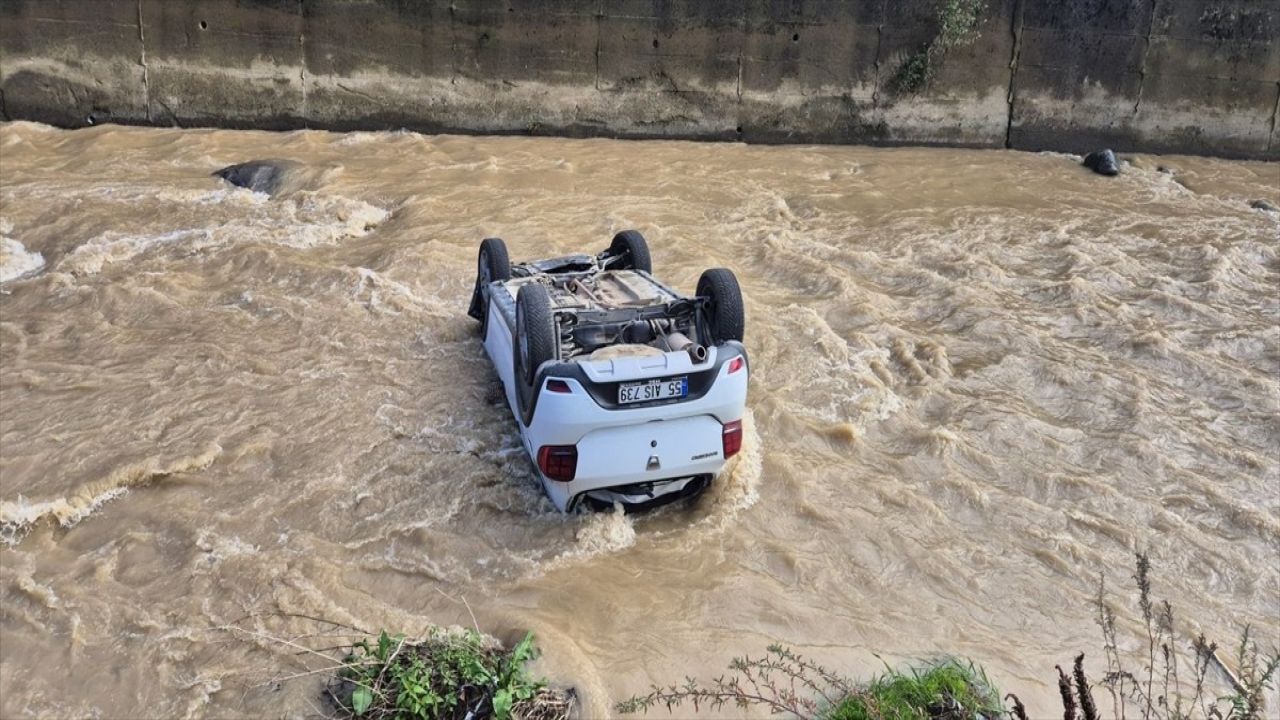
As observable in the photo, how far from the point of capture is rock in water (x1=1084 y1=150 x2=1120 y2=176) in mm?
13538

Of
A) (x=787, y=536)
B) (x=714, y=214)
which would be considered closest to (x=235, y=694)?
(x=787, y=536)

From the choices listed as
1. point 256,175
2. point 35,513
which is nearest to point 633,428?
point 35,513

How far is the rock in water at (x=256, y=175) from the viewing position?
11.0 m

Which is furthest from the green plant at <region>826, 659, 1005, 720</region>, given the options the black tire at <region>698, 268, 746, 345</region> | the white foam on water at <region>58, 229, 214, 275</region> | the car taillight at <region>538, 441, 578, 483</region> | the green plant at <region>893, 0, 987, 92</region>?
the green plant at <region>893, 0, 987, 92</region>

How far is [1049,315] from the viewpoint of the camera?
27.3ft

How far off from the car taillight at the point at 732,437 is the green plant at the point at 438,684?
1.56 meters

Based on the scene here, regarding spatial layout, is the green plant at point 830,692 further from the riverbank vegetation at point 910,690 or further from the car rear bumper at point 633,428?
the car rear bumper at point 633,428

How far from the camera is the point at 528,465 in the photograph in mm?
5609

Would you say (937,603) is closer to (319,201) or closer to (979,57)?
(319,201)

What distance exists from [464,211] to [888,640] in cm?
767

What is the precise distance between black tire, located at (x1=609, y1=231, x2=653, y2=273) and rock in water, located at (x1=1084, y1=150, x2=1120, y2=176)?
989 centimetres

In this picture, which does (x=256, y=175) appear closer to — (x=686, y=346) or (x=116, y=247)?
(x=116, y=247)

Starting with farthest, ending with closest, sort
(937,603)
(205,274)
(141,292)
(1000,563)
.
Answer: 1. (205,274)
2. (141,292)
3. (1000,563)
4. (937,603)

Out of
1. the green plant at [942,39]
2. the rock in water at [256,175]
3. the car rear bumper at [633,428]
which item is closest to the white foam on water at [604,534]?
the car rear bumper at [633,428]
